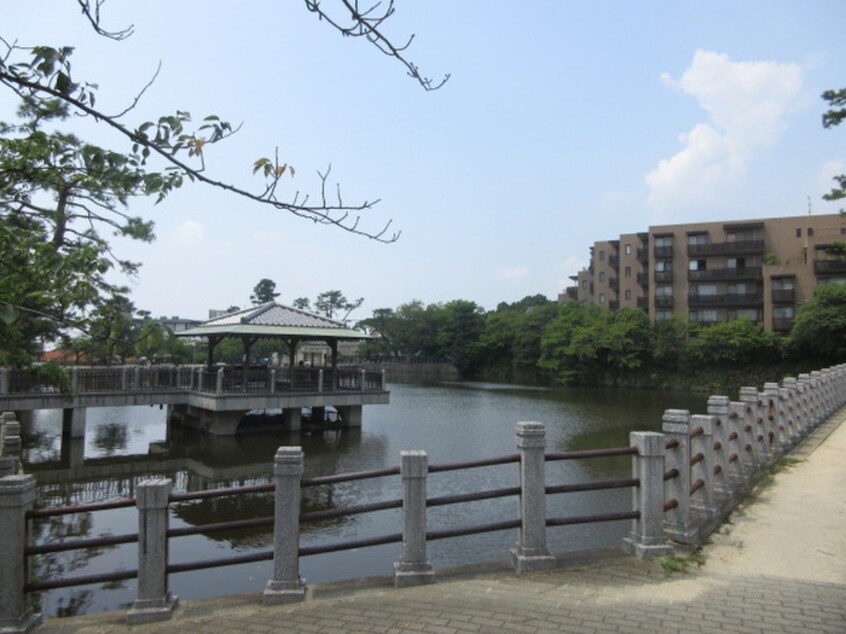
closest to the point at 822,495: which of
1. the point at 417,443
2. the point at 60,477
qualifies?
the point at 417,443

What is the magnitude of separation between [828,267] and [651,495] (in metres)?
46.5

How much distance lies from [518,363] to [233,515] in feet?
171

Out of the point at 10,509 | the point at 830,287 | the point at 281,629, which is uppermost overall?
the point at 830,287

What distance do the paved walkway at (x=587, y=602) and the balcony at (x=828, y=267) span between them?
45033 millimetres

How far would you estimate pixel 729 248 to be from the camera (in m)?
49.5

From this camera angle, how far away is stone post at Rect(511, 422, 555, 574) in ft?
16.6

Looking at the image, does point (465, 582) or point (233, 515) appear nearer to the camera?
point (465, 582)

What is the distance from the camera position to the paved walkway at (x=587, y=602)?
4043 millimetres

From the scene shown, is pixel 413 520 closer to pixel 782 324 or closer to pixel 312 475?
pixel 312 475

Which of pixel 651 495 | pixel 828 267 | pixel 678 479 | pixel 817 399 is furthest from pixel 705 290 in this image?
pixel 651 495

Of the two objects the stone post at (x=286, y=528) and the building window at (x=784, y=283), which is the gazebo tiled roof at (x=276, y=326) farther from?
the building window at (x=784, y=283)

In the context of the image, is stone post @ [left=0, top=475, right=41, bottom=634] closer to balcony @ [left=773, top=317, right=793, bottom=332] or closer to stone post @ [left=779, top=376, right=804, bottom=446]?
stone post @ [left=779, top=376, right=804, bottom=446]

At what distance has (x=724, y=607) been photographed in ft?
14.0

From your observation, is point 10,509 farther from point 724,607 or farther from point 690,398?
point 690,398
